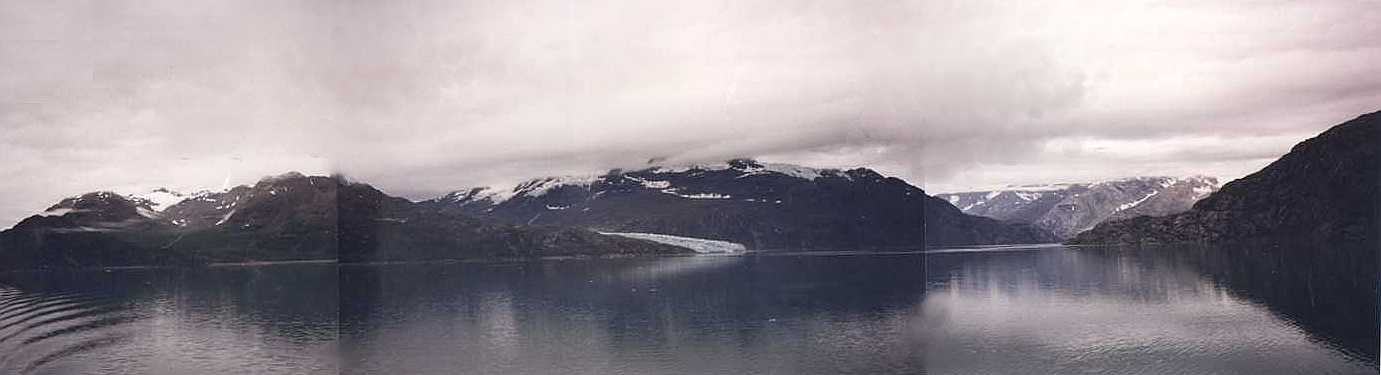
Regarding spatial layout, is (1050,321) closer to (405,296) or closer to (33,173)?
(405,296)

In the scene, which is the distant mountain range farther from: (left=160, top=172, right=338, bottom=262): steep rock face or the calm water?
the calm water

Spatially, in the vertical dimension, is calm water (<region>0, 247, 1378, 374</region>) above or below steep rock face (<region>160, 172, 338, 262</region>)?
below

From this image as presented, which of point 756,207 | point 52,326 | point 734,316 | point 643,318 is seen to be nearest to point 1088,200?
point 756,207

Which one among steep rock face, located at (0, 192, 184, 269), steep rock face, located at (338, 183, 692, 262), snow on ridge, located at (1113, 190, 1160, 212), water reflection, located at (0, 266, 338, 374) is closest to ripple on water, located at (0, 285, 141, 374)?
water reflection, located at (0, 266, 338, 374)

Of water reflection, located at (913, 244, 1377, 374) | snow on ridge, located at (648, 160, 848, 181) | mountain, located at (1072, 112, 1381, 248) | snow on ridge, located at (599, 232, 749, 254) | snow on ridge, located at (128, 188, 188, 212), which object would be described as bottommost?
water reflection, located at (913, 244, 1377, 374)

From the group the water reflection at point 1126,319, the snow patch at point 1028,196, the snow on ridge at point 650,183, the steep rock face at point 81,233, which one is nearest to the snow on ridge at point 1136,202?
the water reflection at point 1126,319

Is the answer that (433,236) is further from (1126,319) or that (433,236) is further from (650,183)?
(1126,319)
